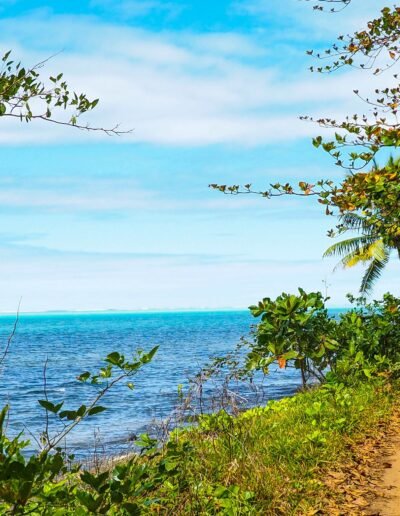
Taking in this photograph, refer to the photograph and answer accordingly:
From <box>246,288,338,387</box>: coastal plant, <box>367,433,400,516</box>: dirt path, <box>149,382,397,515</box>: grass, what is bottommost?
<box>367,433,400,516</box>: dirt path

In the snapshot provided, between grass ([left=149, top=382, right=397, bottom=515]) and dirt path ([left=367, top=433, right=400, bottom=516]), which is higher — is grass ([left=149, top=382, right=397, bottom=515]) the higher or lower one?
the higher one

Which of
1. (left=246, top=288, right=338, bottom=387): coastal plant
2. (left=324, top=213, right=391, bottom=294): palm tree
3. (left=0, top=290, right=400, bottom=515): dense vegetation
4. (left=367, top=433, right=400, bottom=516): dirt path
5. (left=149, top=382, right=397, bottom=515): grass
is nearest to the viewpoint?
(left=0, top=290, right=400, bottom=515): dense vegetation

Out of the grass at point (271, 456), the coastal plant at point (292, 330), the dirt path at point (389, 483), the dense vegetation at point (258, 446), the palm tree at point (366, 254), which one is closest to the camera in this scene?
the dense vegetation at point (258, 446)

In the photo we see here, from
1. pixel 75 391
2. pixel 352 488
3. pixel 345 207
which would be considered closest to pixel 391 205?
pixel 345 207

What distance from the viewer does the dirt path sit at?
5.99 meters

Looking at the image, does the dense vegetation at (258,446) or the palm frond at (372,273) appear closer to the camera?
the dense vegetation at (258,446)

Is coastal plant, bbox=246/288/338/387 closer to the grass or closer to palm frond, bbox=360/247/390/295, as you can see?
the grass

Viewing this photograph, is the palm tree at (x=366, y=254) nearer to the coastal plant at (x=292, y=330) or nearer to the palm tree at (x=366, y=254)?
the palm tree at (x=366, y=254)

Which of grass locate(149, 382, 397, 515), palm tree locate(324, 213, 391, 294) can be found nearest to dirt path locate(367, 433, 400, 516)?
grass locate(149, 382, 397, 515)

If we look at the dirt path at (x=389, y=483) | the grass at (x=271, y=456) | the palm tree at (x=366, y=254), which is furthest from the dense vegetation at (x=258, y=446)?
the palm tree at (x=366, y=254)

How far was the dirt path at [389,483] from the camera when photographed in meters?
5.99

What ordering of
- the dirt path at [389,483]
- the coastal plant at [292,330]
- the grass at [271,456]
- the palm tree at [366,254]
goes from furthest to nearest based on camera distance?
the palm tree at [366,254], the coastal plant at [292,330], the dirt path at [389,483], the grass at [271,456]

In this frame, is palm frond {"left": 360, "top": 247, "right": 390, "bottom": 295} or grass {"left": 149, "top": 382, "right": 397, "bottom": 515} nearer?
grass {"left": 149, "top": 382, "right": 397, "bottom": 515}

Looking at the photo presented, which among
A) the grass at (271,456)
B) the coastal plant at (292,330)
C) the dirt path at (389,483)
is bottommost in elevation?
the dirt path at (389,483)
